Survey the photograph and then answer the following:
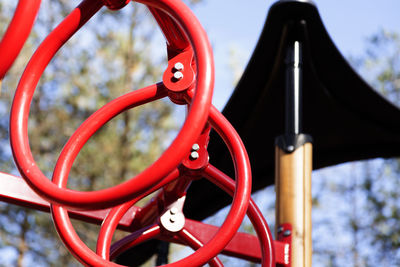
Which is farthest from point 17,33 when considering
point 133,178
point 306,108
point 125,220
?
point 306,108

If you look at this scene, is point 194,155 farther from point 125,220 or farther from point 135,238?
point 125,220

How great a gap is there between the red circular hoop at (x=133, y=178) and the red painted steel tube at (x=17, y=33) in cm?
19

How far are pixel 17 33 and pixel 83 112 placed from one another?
27.1 ft

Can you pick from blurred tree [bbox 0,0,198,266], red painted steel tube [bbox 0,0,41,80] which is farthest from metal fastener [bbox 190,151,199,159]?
blurred tree [bbox 0,0,198,266]

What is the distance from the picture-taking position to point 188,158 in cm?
195

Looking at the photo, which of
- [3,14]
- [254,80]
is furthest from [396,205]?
[254,80]

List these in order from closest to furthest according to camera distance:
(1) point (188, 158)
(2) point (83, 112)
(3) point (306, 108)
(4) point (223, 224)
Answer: (4) point (223, 224) → (1) point (188, 158) → (3) point (306, 108) → (2) point (83, 112)

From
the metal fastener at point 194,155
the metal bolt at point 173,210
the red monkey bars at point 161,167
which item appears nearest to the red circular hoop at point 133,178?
the red monkey bars at point 161,167

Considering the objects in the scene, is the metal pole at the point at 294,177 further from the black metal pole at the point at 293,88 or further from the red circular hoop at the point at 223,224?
the red circular hoop at the point at 223,224

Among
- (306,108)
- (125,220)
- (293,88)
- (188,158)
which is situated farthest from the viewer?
(306,108)

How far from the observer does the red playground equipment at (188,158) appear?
3.75ft

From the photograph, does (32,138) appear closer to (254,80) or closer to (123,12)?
(123,12)

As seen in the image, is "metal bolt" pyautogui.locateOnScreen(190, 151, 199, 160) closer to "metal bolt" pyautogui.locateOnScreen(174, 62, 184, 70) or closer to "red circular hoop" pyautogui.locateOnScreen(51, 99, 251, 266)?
"red circular hoop" pyautogui.locateOnScreen(51, 99, 251, 266)

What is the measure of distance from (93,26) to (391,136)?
6.47 meters
